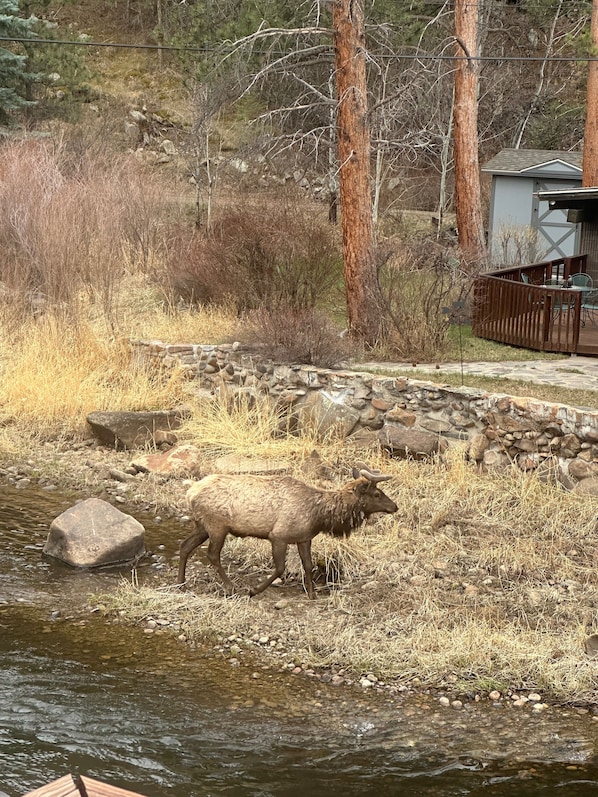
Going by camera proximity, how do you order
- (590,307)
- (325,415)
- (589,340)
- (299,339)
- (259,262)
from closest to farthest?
(325,415)
(299,339)
(589,340)
(259,262)
(590,307)

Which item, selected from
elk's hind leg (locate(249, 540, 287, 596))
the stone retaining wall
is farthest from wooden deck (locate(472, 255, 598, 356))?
elk's hind leg (locate(249, 540, 287, 596))

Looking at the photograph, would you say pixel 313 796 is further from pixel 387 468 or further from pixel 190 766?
pixel 387 468

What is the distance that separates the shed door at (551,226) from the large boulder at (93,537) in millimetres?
21213

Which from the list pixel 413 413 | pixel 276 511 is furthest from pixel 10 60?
pixel 276 511

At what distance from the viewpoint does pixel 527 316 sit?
616 inches

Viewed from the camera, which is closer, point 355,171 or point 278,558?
point 278,558

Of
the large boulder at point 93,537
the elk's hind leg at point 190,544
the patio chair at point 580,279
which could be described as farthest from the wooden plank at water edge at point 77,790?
the patio chair at point 580,279

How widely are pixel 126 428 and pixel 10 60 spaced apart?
58.8ft

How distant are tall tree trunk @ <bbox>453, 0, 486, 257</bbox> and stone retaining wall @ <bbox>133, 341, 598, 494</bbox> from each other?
9381mm

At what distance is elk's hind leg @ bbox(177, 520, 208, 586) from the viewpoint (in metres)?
8.53

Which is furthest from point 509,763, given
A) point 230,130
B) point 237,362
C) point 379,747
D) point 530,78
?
point 530,78

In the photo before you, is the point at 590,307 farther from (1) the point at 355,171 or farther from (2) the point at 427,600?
(2) the point at 427,600

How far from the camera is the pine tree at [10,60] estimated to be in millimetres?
25906

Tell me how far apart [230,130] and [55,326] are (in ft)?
82.9
